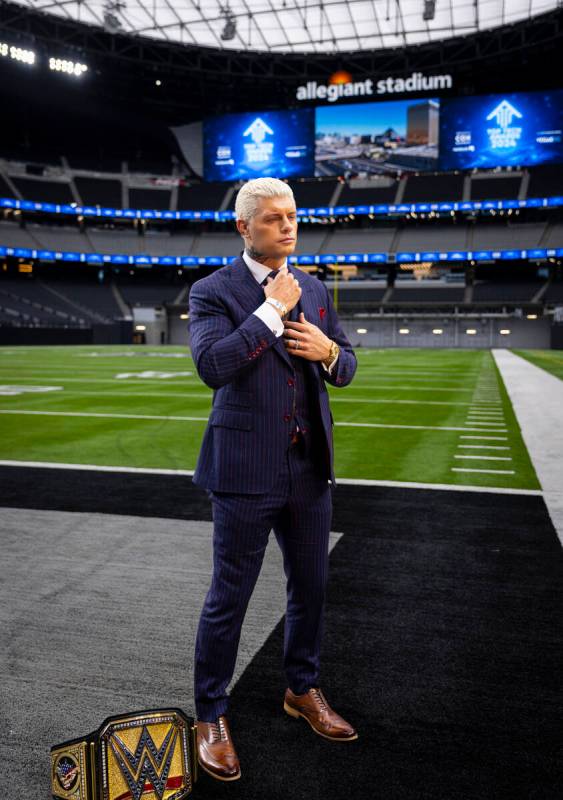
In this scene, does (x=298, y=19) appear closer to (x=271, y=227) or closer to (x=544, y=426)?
(x=544, y=426)

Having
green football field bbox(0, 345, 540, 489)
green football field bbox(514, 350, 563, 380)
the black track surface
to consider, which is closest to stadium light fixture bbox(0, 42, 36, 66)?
green football field bbox(0, 345, 540, 489)

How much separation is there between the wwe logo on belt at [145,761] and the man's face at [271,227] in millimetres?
1608

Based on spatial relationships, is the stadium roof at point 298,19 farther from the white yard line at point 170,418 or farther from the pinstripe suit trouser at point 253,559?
the pinstripe suit trouser at point 253,559

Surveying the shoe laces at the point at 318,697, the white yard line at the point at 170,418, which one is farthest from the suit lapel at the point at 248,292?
the white yard line at the point at 170,418

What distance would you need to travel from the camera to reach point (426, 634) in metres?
3.18

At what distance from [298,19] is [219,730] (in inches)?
1791

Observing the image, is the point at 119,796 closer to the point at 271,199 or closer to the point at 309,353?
the point at 309,353

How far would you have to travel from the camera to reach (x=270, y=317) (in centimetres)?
216

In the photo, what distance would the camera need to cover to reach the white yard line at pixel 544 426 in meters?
5.84

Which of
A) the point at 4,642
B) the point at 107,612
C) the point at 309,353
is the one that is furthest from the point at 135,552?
the point at 309,353

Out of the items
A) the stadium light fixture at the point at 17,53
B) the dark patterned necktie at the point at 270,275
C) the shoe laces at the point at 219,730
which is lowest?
the shoe laces at the point at 219,730

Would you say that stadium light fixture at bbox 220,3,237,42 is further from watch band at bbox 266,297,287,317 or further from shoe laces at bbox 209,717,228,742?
shoe laces at bbox 209,717,228,742

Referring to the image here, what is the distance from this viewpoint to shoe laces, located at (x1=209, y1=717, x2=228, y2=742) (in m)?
2.24

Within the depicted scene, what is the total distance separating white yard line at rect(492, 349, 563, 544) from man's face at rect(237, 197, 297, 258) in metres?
3.39
